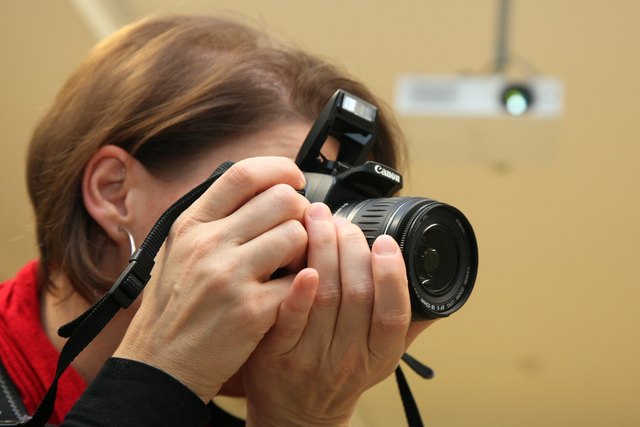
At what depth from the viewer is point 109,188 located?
853mm

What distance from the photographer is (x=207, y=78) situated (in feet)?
2.83

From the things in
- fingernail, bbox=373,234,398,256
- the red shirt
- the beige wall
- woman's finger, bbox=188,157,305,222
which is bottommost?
the beige wall

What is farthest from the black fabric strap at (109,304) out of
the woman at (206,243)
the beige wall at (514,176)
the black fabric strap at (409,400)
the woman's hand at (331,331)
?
the beige wall at (514,176)

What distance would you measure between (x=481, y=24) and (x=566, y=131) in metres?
0.51

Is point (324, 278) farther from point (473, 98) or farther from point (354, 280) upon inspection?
point (473, 98)

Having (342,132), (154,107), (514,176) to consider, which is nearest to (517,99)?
(514,176)

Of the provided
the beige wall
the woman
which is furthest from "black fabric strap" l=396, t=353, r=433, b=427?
the beige wall

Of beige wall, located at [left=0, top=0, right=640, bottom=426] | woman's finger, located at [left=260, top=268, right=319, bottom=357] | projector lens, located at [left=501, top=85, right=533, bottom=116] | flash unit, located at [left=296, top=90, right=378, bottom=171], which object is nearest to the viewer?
woman's finger, located at [left=260, top=268, right=319, bottom=357]

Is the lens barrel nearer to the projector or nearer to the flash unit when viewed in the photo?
the flash unit

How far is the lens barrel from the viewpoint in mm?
670

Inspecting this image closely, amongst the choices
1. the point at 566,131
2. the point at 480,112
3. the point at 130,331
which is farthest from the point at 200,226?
the point at 566,131

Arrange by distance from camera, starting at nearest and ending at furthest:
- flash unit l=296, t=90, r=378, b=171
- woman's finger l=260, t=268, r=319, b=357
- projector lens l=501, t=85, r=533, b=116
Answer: woman's finger l=260, t=268, r=319, b=357
flash unit l=296, t=90, r=378, b=171
projector lens l=501, t=85, r=533, b=116

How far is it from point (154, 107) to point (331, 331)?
12.8 inches

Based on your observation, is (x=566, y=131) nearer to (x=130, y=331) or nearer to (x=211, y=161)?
(x=211, y=161)
